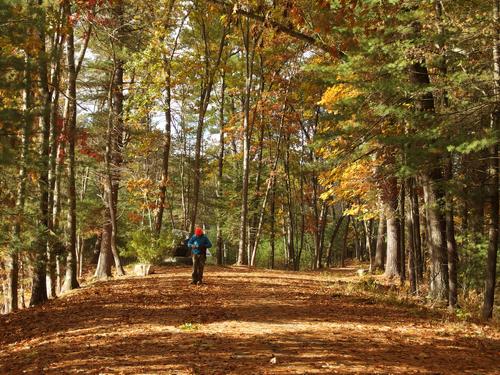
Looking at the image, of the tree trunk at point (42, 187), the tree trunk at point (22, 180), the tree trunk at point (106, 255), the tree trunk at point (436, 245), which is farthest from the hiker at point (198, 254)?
the tree trunk at point (106, 255)

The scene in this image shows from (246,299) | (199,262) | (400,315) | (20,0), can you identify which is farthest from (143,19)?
(400,315)

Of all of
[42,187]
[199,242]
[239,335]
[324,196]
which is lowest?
[239,335]

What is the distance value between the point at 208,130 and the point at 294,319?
30.9 metres

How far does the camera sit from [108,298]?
11508 millimetres

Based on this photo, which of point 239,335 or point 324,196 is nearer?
point 239,335

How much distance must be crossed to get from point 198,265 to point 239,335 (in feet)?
19.6

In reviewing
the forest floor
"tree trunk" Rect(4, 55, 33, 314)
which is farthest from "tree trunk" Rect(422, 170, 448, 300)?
"tree trunk" Rect(4, 55, 33, 314)

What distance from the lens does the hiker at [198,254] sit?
13055 millimetres

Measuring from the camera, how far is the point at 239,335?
7.26 meters

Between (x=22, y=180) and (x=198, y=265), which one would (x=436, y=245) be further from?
(x=22, y=180)

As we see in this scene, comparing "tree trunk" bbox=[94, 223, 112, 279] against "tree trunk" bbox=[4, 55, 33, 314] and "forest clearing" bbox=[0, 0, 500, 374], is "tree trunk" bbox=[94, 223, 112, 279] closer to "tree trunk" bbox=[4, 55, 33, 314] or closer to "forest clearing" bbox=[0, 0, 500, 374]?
"forest clearing" bbox=[0, 0, 500, 374]

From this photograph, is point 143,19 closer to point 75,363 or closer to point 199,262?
point 199,262

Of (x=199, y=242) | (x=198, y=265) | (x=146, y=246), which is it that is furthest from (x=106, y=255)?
(x=198, y=265)

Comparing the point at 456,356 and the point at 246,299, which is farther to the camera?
the point at 246,299
